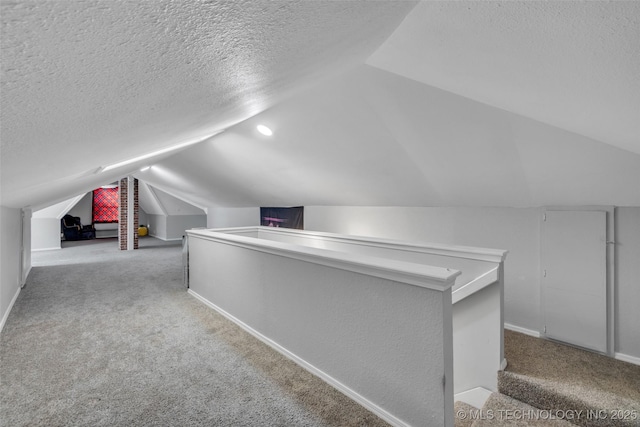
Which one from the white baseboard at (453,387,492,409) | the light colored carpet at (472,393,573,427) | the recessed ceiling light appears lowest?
the white baseboard at (453,387,492,409)

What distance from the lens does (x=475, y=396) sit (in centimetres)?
267

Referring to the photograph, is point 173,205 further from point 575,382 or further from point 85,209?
point 575,382

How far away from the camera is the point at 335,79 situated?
8.83 feet

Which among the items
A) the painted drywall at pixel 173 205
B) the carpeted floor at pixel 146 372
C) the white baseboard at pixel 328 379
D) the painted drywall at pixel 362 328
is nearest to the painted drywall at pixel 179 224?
the painted drywall at pixel 173 205

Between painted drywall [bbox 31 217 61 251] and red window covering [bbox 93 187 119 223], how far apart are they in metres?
3.31

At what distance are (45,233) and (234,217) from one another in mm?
5030

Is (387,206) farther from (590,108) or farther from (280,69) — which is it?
(280,69)

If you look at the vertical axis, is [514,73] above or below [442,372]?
above

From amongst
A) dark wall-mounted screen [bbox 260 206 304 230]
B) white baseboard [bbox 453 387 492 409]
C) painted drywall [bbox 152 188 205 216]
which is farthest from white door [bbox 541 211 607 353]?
painted drywall [bbox 152 188 205 216]

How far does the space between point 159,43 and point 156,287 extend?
15.9ft

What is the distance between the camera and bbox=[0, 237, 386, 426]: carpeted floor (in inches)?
73.7

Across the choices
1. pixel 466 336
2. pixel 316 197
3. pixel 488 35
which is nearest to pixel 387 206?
pixel 316 197

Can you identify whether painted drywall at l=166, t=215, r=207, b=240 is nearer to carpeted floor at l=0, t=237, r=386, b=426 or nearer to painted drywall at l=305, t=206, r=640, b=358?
carpeted floor at l=0, t=237, r=386, b=426

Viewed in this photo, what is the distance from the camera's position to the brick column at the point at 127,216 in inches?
330
